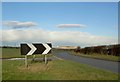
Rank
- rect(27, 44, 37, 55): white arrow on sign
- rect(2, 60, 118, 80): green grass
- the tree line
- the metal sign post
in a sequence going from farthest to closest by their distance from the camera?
the tree line < rect(27, 44, 37, 55): white arrow on sign < the metal sign post < rect(2, 60, 118, 80): green grass

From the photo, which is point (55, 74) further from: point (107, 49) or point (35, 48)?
point (107, 49)

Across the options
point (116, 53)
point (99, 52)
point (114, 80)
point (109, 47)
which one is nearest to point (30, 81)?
point (114, 80)

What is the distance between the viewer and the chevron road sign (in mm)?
18750

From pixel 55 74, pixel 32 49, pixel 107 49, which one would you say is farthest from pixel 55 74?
pixel 107 49

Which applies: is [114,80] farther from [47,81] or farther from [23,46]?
[23,46]

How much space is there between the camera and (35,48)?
19.2 m

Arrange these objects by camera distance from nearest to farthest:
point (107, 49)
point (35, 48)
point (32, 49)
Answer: point (32, 49)
point (35, 48)
point (107, 49)

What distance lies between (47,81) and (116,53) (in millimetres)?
32233

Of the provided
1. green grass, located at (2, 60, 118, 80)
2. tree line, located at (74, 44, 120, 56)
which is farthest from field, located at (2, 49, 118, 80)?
tree line, located at (74, 44, 120, 56)

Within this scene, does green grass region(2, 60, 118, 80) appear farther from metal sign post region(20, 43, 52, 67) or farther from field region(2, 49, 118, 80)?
metal sign post region(20, 43, 52, 67)

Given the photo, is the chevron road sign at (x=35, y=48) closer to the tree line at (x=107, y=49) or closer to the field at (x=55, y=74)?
the field at (x=55, y=74)

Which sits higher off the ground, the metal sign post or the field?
the metal sign post

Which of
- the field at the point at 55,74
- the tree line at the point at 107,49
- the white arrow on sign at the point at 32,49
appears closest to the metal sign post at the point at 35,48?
the white arrow on sign at the point at 32,49

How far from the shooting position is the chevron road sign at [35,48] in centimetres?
1875
